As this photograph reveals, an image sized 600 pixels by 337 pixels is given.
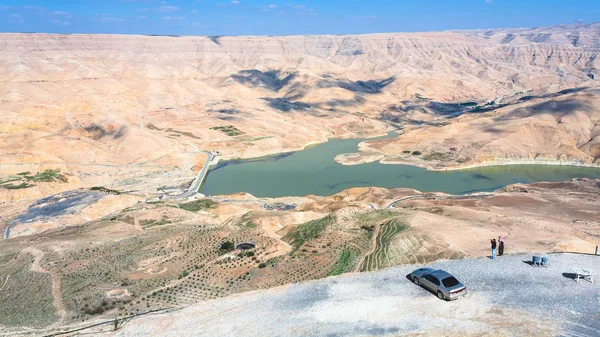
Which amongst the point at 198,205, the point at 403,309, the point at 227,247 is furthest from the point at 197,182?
the point at 403,309

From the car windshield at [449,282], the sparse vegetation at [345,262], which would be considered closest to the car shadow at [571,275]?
the car windshield at [449,282]

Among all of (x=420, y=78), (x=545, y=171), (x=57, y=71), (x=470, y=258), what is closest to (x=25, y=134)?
(x=57, y=71)

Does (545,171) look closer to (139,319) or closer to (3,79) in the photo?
(139,319)

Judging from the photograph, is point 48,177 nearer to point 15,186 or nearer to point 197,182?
point 15,186

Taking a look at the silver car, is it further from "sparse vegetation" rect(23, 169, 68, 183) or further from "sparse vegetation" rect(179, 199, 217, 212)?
"sparse vegetation" rect(23, 169, 68, 183)

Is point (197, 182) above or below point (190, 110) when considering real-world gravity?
below

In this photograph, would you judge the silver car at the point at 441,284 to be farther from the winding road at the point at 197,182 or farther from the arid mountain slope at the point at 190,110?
the arid mountain slope at the point at 190,110

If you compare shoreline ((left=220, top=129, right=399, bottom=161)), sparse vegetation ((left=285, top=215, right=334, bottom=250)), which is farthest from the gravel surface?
shoreline ((left=220, top=129, right=399, bottom=161))
